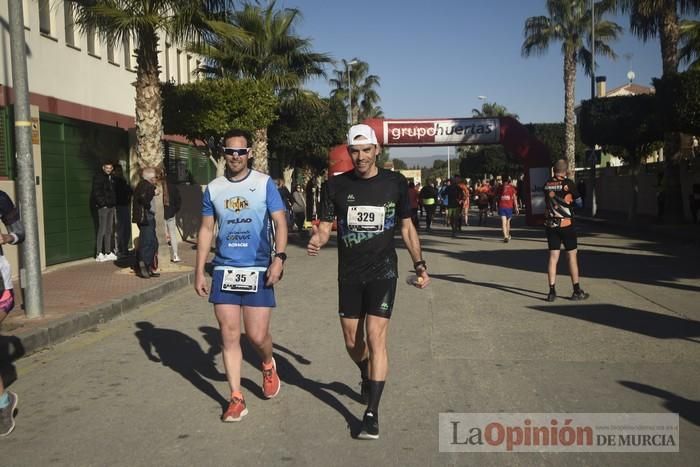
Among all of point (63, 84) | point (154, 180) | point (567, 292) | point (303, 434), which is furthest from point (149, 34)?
point (303, 434)

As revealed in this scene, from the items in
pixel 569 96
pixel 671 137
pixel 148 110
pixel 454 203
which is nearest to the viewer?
pixel 148 110

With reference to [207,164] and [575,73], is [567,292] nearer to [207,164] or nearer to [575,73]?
[207,164]

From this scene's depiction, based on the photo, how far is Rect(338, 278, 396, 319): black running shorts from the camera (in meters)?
4.66

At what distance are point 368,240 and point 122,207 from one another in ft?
38.4

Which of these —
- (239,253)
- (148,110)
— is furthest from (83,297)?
(239,253)

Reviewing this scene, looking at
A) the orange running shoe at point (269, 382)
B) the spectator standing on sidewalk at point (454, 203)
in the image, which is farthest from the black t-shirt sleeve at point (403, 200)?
the spectator standing on sidewalk at point (454, 203)

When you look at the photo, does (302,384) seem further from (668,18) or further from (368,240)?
(668,18)

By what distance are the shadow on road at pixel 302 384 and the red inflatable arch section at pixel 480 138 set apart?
53.9 feet

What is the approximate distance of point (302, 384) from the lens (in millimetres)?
5766

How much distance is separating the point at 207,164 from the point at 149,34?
1391 centimetres

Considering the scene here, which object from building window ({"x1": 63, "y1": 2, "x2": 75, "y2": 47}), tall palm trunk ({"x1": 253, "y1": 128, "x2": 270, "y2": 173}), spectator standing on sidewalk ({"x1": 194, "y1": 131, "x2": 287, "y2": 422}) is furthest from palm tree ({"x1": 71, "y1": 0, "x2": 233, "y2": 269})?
tall palm trunk ({"x1": 253, "y1": 128, "x2": 270, "y2": 173})

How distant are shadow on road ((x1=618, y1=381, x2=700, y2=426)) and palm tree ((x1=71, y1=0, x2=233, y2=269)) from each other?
9.11m

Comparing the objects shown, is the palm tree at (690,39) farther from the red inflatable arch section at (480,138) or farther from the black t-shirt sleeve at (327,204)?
the black t-shirt sleeve at (327,204)

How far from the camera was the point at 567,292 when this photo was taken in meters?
→ 10.6
